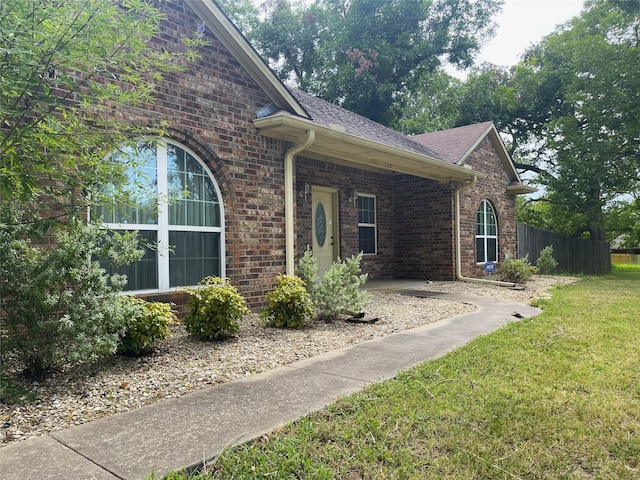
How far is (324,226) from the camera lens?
36.2 feet

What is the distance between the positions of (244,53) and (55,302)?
4517mm

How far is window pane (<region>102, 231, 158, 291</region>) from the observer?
5.65 m

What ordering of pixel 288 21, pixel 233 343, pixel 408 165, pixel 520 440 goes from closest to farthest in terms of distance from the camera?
pixel 520 440, pixel 233 343, pixel 408 165, pixel 288 21

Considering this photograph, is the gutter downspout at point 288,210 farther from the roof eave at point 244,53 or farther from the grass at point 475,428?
the grass at point 475,428

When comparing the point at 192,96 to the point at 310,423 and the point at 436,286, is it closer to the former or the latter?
the point at 310,423

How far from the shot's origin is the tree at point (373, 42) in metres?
22.8

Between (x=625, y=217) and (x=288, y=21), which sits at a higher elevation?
(x=288, y=21)

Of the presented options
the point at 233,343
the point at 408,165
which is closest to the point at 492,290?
the point at 408,165

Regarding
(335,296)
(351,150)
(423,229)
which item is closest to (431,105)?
(423,229)

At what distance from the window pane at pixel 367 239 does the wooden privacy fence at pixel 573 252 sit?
7.54 m

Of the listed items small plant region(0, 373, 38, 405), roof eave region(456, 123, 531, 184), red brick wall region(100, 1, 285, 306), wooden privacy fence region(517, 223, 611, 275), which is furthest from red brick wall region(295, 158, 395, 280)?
wooden privacy fence region(517, 223, 611, 275)

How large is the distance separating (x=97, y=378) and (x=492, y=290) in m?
8.99

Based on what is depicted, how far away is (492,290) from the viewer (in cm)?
1060

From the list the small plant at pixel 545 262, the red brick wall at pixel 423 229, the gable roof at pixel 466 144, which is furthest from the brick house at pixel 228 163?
the small plant at pixel 545 262
